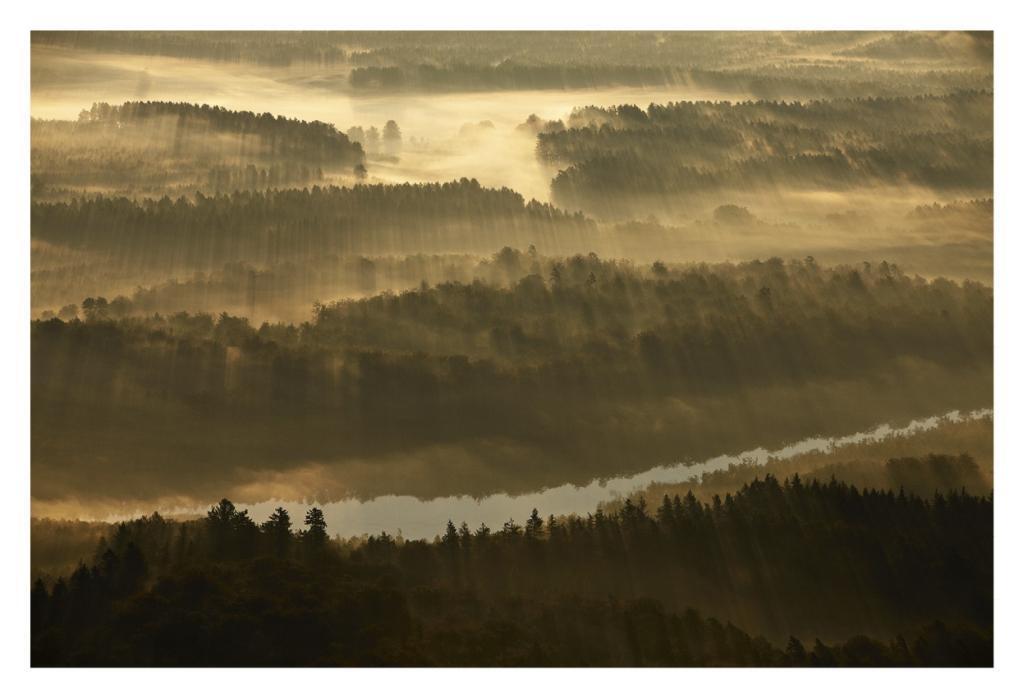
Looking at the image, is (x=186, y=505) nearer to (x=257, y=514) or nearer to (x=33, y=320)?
(x=257, y=514)

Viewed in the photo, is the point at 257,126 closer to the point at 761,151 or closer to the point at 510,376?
the point at 510,376

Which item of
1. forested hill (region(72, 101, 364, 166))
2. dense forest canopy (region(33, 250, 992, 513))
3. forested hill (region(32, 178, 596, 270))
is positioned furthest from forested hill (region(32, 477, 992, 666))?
forested hill (region(72, 101, 364, 166))

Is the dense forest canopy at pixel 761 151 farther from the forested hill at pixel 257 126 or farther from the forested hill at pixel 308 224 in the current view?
the forested hill at pixel 257 126

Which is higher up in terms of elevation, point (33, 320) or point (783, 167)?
point (783, 167)

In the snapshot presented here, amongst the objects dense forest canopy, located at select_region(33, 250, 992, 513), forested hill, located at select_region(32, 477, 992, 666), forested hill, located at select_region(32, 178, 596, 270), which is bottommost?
forested hill, located at select_region(32, 477, 992, 666)

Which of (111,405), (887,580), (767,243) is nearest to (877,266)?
(767,243)

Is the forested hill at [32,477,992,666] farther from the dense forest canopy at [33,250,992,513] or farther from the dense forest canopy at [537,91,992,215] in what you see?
the dense forest canopy at [537,91,992,215]
